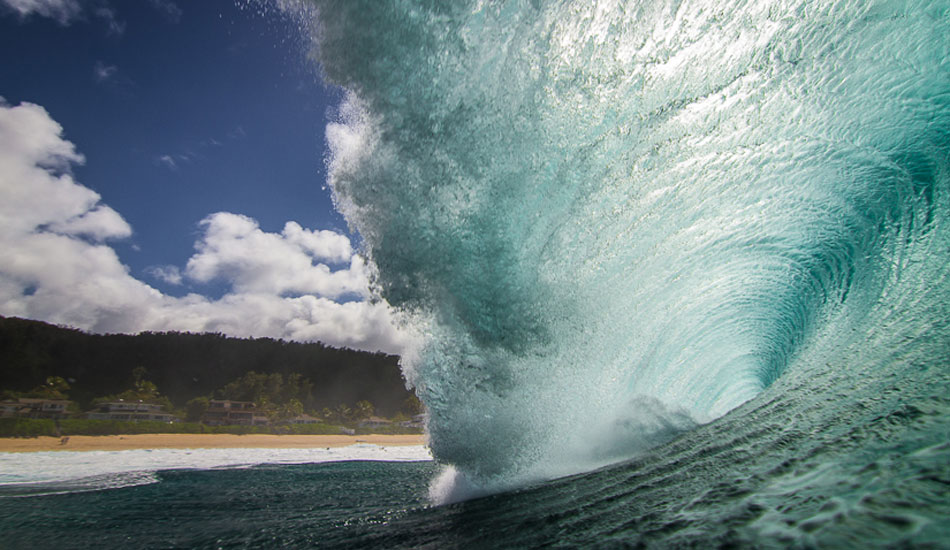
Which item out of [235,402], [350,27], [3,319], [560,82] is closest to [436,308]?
[560,82]

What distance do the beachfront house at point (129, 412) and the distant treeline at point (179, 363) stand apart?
12092 mm

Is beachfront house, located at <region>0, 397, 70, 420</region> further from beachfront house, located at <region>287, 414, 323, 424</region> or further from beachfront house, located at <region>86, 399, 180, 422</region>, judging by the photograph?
beachfront house, located at <region>287, 414, 323, 424</region>

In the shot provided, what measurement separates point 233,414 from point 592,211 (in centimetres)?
8133

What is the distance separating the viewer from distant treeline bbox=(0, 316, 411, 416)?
68.4 meters

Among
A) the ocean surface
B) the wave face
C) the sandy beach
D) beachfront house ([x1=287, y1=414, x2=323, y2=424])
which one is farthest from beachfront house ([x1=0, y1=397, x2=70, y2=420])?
the wave face

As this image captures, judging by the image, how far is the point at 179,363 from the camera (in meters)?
87.2

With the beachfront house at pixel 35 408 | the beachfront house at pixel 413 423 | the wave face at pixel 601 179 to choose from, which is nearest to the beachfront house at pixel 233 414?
the beachfront house at pixel 35 408

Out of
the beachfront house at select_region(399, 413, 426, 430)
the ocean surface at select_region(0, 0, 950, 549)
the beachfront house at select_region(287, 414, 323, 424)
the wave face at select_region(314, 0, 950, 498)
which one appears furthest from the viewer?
the beachfront house at select_region(399, 413, 426, 430)

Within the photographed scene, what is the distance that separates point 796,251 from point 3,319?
3981 inches

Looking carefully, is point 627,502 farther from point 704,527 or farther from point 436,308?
point 436,308

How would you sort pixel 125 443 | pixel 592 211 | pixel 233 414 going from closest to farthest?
pixel 592 211 < pixel 125 443 < pixel 233 414

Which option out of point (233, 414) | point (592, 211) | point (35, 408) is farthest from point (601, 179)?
point (233, 414)

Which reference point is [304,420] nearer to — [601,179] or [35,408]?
[35,408]

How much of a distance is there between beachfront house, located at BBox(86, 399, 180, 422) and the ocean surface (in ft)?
214
